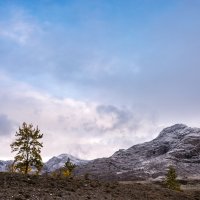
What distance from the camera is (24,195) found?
32.1 m

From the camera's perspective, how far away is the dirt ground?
109 ft

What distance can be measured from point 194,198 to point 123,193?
46.8 ft

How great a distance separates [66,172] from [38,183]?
50706 millimetres

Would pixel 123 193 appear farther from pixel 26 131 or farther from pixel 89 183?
pixel 26 131

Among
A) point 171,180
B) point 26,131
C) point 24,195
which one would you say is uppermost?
point 26,131

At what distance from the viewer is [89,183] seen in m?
43.5

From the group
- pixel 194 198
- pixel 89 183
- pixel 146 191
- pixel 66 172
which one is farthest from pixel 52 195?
pixel 66 172

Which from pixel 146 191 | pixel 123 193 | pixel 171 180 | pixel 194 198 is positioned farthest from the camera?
pixel 171 180

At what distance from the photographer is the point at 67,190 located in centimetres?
3784

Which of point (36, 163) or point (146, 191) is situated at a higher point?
point (36, 163)

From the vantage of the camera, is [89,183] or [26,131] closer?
[89,183]

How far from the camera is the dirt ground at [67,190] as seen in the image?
109ft

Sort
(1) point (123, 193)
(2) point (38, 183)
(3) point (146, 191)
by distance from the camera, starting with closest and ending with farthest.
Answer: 1. (2) point (38, 183)
2. (1) point (123, 193)
3. (3) point (146, 191)

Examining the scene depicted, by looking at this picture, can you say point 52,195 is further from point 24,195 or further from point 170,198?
point 170,198
